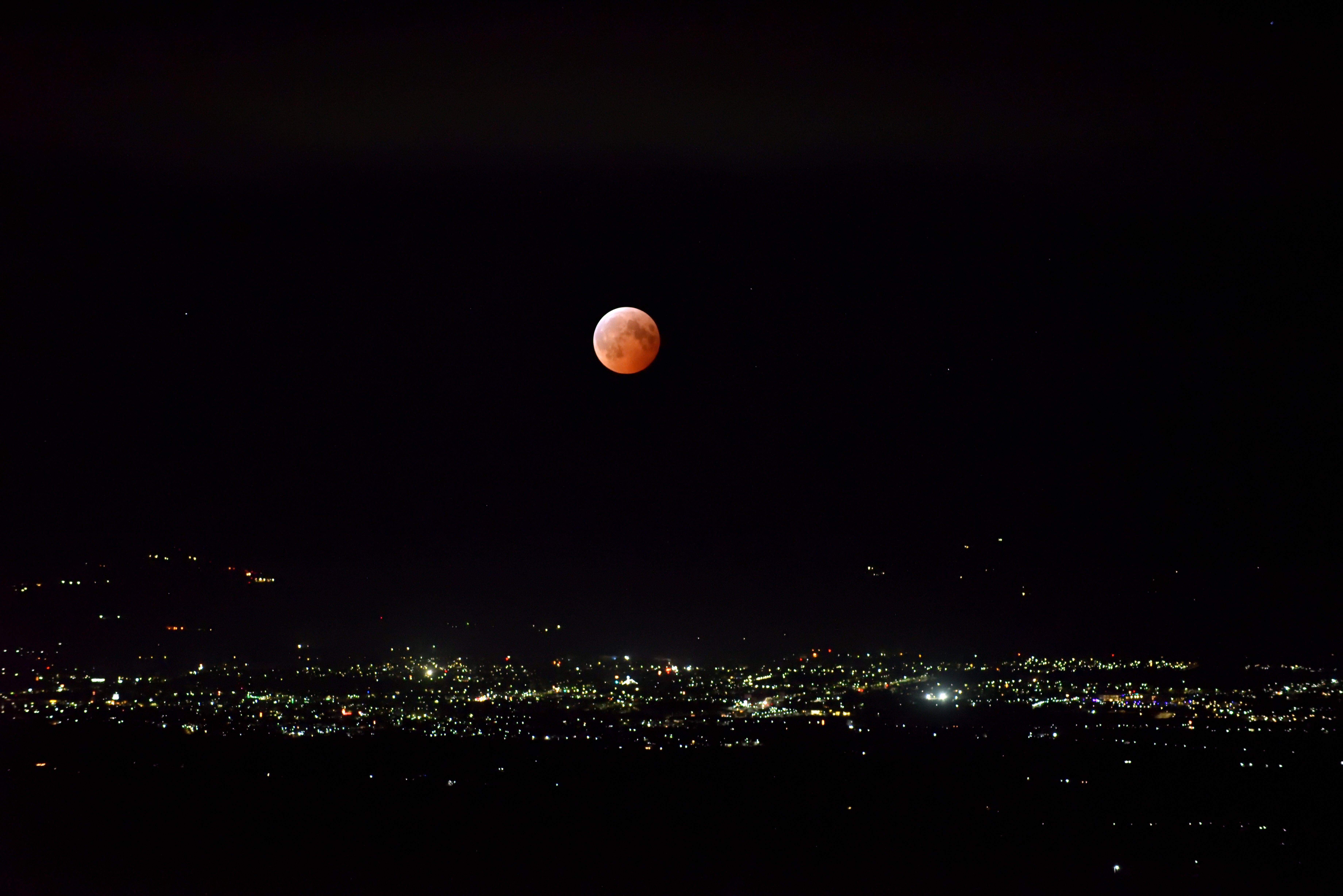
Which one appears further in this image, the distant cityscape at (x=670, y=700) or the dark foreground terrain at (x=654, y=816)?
the distant cityscape at (x=670, y=700)

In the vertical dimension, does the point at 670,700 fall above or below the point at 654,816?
below

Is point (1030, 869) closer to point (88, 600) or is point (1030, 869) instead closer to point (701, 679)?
point (88, 600)

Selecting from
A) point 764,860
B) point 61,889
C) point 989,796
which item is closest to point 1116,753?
point 989,796

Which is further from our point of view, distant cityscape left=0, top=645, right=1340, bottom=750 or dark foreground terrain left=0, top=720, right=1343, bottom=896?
distant cityscape left=0, top=645, right=1340, bottom=750

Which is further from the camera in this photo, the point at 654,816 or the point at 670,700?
the point at 670,700
